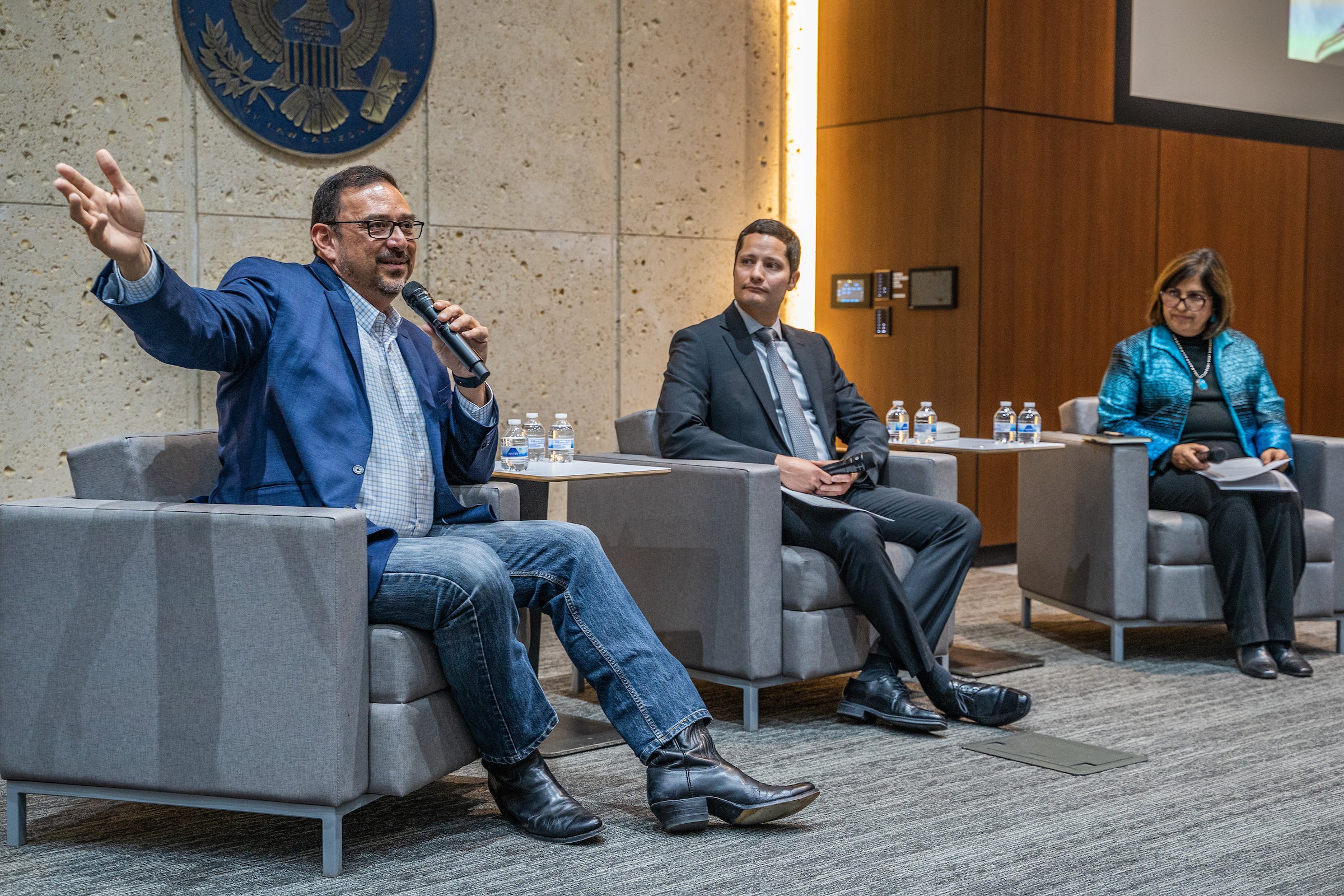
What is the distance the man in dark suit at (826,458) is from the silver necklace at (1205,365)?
1250 millimetres

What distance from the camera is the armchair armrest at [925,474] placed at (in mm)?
4078

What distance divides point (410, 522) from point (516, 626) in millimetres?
329

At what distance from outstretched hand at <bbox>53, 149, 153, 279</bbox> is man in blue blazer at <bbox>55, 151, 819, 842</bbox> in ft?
0.49

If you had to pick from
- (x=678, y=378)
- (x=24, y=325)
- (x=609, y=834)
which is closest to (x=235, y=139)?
(x=24, y=325)

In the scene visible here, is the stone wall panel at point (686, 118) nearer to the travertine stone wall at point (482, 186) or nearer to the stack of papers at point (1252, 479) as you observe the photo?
the travertine stone wall at point (482, 186)

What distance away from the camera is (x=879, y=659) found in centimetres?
371

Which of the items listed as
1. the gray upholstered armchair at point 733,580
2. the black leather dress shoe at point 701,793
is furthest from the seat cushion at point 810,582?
the black leather dress shoe at point 701,793

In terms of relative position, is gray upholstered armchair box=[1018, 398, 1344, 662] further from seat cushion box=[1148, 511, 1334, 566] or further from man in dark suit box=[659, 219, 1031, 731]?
man in dark suit box=[659, 219, 1031, 731]

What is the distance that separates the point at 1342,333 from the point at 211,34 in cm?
619

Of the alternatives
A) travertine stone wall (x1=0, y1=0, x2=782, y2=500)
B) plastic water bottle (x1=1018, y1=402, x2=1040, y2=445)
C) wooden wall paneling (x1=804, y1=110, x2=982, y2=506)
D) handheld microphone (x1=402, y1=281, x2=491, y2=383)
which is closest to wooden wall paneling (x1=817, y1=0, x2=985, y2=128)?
wooden wall paneling (x1=804, y1=110, x2=982, y2=506)

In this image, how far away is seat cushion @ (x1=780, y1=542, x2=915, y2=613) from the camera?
143 inches

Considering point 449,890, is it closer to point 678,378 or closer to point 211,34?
point 678,378

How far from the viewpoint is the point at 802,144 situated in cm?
646

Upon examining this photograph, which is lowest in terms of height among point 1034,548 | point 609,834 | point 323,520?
point 609,834
